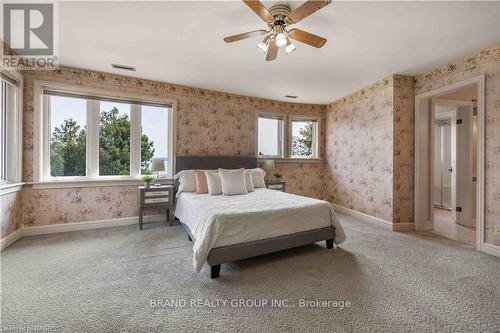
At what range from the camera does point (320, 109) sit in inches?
219

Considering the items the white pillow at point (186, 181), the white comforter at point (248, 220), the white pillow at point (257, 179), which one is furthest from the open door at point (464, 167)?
the white pillow at point (186, 181)

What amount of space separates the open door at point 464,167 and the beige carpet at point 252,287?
5.17 feet

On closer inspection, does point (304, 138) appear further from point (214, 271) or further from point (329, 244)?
point (214, 271)

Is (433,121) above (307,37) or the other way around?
the other way around

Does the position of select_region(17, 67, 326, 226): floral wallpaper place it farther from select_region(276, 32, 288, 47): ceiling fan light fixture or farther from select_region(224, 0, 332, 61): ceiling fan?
select_region(276, 32, 288, 47): ceiling fan light fixture

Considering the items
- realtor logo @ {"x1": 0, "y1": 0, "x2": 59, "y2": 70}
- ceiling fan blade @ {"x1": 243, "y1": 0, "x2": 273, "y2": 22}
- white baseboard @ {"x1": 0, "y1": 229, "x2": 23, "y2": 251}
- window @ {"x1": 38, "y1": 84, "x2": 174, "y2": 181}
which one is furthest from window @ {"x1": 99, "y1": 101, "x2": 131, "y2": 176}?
ceiling fan blade @ {"x1": 243, "y1": 0, "x2": 273, "y2": 22}

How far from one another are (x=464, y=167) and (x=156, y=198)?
553cm

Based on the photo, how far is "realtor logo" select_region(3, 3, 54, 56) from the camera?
214 centimetres

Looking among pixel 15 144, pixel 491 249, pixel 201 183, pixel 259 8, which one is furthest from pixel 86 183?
pixel 491 249

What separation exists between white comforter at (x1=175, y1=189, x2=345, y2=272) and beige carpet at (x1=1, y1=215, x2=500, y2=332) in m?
0.32

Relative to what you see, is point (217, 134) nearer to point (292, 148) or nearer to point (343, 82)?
point (292, 148)

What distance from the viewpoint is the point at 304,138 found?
5578 millimetres

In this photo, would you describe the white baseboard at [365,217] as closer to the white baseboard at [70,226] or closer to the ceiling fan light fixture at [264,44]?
the ceiling fan light fixture at [264,44]

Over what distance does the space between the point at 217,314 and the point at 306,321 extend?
66 cm
